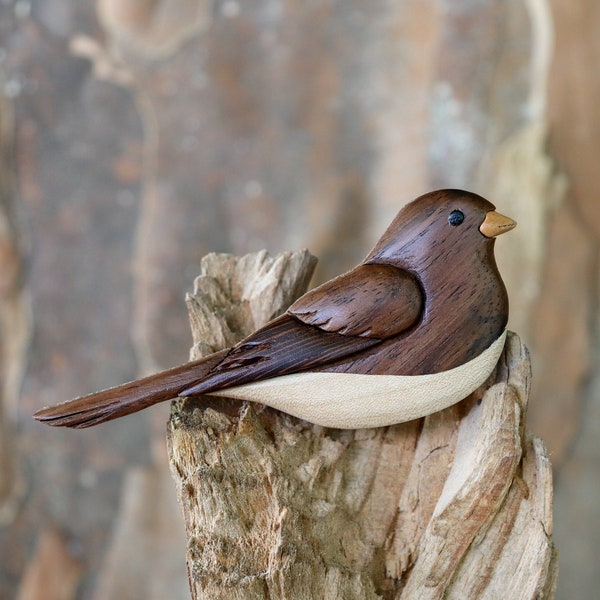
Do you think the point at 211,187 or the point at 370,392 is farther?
the point at 211,187

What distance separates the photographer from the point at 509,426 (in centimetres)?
51

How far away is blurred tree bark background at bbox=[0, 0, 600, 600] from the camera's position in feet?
3.36

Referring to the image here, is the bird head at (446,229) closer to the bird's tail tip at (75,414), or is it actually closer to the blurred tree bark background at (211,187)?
the bird's tail tip at (75,414)

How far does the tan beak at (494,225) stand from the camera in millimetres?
545

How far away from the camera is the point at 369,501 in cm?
57

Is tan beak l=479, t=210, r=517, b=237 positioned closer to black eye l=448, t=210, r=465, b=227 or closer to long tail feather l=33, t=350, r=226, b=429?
black eye l=448, t=210, r=465, b=227

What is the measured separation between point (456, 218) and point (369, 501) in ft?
0.84

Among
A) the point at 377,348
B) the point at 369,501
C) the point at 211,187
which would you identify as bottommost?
the point at 369,501

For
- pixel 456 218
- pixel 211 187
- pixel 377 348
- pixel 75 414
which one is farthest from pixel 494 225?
pixel 211 187

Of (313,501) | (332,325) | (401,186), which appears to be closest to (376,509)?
(313,501)

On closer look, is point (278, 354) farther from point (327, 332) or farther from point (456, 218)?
point (456, 218)

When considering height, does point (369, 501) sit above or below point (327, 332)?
below

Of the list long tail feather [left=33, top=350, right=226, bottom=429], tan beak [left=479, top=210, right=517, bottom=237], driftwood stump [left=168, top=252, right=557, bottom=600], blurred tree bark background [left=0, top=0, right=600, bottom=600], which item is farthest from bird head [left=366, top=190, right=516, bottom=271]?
blurred tree bark background [left=0, top=0, right=600, bottom=600]

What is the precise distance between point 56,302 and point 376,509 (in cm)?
80
